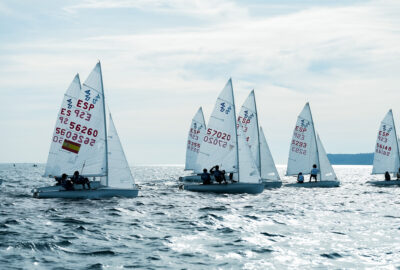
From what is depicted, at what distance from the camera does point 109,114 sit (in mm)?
26625

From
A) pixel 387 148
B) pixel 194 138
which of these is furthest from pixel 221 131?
pixel 387 148

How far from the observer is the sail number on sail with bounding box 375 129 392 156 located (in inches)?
1770

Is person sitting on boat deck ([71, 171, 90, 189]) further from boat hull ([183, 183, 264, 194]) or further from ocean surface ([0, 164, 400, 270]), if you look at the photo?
boat hull ([183, 183, 264, 194])

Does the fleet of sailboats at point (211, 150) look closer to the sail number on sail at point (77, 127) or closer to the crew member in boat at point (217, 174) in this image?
the sail number on sail at point (77, 127)

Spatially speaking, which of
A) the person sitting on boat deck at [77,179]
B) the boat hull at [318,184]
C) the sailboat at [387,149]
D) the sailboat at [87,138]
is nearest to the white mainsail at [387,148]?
the sailboat at [387,149]

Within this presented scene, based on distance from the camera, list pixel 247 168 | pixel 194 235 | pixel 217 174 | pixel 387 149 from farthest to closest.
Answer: pixel 387 149, pixel 247 168, pixel 217 174, pixel 194 235

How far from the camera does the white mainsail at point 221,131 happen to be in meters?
32.1

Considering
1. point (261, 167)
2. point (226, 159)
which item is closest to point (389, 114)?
point (261, 167)

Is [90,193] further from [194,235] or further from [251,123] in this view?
[251,123]

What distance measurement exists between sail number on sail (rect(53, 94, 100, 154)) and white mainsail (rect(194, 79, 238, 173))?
8.09m

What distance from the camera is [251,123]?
40375mm

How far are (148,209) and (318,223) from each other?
7235 millimetres

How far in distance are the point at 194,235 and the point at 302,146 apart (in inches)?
1121

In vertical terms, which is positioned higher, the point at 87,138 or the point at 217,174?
the point at 87,138
